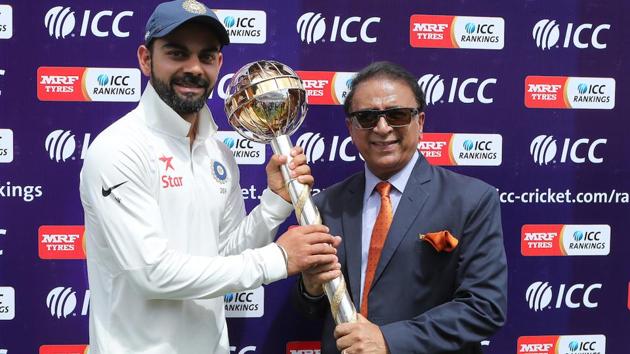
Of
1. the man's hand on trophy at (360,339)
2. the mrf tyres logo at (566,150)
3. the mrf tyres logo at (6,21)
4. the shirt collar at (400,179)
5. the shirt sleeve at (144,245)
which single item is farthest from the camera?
the mrf tyres logo at (566,150)

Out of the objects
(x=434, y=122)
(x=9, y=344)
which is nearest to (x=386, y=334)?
(x=434, y=122)

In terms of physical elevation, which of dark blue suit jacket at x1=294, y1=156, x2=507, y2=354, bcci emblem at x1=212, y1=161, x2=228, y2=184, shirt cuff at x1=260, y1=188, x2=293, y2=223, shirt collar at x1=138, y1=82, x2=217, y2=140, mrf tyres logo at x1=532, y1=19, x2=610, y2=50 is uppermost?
mrf tyres logo at x1=532, y1=19, x2=610, y2=50

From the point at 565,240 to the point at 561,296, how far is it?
285 mm

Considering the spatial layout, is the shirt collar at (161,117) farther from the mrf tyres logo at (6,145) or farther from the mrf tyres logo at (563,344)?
the mrf tyres logo at (563,344)

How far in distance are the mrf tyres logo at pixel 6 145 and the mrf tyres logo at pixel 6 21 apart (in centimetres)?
42

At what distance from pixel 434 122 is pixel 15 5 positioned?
196 centimetres

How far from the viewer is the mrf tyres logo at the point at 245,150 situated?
299 centimetres

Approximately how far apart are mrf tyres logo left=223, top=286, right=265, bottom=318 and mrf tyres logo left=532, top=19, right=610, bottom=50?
1806 mm

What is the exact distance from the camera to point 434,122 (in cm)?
307

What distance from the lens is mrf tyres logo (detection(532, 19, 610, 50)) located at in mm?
3090

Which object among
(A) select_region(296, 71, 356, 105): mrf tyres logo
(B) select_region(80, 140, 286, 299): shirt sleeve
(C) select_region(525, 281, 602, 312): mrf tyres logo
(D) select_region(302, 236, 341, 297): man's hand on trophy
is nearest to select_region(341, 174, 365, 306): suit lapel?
(D) select_region(302, 236, 341, 297): man's hand on trophy

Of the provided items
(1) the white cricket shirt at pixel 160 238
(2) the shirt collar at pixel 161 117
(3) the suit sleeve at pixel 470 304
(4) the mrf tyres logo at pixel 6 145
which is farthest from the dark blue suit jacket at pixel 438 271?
(4) the mrf tyres logo at pixel 6 145

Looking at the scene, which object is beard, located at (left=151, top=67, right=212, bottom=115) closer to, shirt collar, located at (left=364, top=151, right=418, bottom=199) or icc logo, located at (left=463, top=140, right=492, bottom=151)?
shirt collar, located at (left=364, top=151, right=418, bottom=199)

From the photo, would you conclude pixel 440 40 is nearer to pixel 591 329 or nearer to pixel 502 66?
pixel 502 66
